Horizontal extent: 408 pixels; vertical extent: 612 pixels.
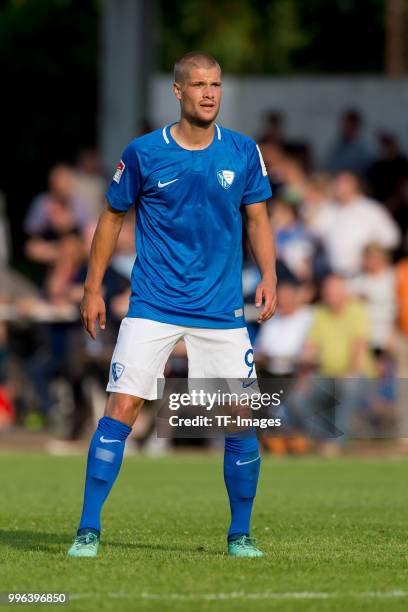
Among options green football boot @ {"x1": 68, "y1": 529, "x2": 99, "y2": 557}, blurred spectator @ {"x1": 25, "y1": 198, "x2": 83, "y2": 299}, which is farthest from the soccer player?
blurred spectator @ {"x1": 25, "y1": 198, "x2": 83, "y2": 299}

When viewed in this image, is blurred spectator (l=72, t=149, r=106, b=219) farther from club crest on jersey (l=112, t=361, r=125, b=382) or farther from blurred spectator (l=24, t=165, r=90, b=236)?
club crest on jersey (l=112, t=361, r=125, b=382)

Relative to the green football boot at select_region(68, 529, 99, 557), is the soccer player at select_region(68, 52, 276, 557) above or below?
above

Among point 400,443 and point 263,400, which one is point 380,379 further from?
point 263,400

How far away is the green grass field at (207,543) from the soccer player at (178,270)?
396 millimetres

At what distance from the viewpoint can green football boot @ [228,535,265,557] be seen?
8234mm

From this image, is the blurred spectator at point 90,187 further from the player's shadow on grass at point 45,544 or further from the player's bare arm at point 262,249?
the player's bare arm at point 262,249

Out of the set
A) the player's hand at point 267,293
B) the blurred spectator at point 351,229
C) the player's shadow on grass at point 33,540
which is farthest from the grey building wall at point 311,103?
the player's hand at point 267,293

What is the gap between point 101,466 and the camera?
319 inches

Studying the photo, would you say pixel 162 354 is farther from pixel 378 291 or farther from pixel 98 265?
pixel 378 291

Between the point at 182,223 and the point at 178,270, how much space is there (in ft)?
0.78

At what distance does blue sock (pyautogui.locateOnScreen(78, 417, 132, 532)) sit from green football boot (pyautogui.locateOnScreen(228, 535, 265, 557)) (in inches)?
27.6

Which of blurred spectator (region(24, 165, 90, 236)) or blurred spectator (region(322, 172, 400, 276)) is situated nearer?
blurred spectator (region(322, 172, 400, 276))

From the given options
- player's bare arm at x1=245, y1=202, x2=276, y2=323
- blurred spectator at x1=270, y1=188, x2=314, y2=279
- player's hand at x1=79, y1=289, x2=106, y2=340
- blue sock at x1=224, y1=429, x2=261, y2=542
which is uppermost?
player's bare arm at x1=245, y1=202, x2=276, y2=323

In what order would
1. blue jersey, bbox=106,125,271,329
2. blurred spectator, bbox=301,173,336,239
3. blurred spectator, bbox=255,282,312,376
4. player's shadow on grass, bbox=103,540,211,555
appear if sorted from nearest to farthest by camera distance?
blue jersey, bbox=106,125,271,329
player's shadow on grass, bbox=103,540,211,555
blurred spectator, bbox=255,282,312,376
blurred spectator, bbox=301,173,336,239
